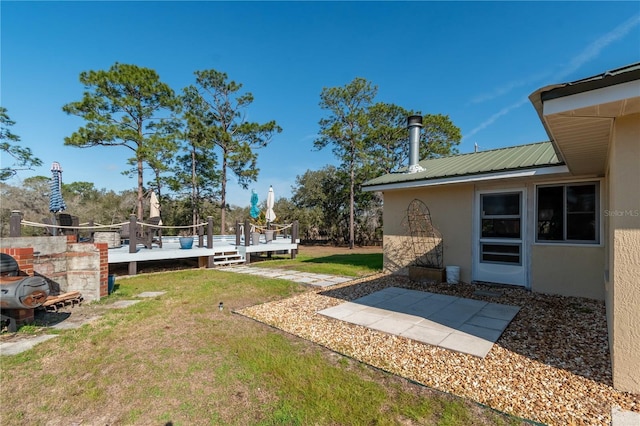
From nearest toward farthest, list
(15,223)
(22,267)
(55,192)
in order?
(22,267) → (15,223) → (55,192)

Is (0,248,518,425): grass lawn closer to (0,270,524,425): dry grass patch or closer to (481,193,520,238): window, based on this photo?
(0,270,524,425): dry grass patch

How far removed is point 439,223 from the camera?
7941 mm

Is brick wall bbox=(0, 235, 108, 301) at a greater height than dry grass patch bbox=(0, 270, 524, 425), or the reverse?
brick wall bbox=(0, 235, 108, 301)

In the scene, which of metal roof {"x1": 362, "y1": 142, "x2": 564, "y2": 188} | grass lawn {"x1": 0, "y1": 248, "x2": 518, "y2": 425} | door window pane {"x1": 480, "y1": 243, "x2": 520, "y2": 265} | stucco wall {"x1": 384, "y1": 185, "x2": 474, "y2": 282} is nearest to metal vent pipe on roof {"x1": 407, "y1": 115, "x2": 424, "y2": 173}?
metal roof {"x1": 362, "y1": 142, "x2": 564, "y2": 188}

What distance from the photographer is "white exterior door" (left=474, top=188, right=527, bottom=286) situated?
6.78m

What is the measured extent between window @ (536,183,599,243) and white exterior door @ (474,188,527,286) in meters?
0.38

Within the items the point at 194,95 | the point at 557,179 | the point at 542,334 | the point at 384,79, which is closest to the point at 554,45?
the point at 557,179

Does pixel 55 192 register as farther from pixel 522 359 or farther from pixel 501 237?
pixel 501 237

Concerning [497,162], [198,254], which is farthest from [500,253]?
[198,254]

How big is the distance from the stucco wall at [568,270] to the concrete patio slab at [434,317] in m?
1.94

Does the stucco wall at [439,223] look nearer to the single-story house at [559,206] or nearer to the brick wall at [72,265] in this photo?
the single-story house at [559,206]

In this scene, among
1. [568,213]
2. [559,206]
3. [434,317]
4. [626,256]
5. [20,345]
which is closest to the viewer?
[626,256]

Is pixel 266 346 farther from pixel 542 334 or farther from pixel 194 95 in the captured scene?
pixel 194 95

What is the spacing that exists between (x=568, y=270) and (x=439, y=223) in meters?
2.88
